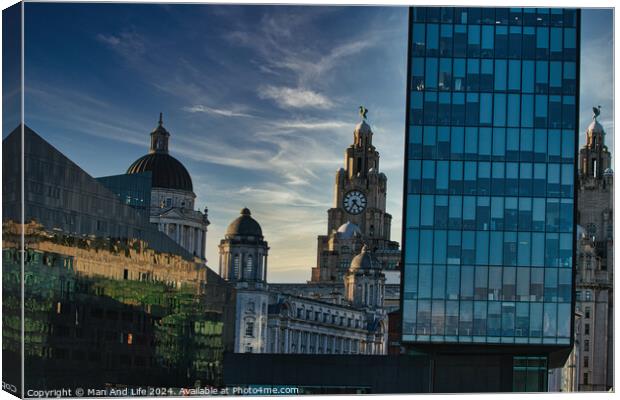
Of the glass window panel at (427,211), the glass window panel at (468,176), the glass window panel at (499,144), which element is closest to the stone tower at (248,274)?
the glass window panel at (427,211)

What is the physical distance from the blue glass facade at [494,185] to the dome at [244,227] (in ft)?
114

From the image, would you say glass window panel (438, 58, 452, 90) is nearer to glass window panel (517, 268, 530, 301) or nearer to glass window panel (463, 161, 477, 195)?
glass window panel (463, 161, 477, 195)

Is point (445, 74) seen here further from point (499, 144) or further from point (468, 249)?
point (468, 249)

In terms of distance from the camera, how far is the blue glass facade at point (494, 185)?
336 ft

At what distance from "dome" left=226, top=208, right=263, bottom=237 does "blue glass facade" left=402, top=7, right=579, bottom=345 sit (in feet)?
114

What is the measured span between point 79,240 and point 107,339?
20.0ft

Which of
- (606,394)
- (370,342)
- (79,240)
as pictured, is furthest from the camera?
(370,342)

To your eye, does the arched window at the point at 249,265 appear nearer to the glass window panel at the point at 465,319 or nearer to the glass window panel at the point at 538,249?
the glass window panel at the point at 465,319

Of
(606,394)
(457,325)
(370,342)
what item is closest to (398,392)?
(457,325)

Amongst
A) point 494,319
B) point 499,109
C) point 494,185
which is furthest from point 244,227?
point 499,109

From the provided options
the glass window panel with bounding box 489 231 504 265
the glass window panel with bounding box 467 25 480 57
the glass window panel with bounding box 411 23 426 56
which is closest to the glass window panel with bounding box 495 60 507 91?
the glass window panel with bounding box 467 25 480 57

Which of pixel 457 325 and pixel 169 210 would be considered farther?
pixel 169 210

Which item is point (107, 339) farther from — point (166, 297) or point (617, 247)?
point (617, 247)

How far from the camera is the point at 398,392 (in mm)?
104438
